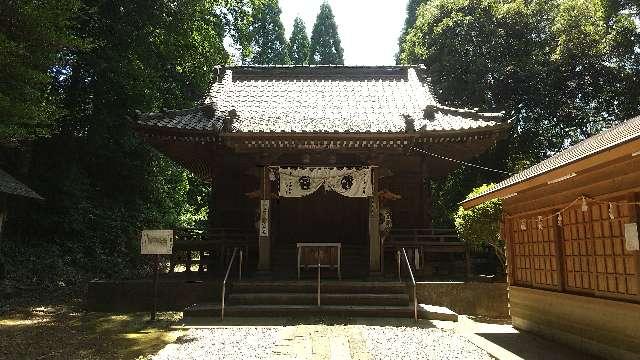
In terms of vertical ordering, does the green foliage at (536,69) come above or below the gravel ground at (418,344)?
above

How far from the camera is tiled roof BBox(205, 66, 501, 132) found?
482 inches

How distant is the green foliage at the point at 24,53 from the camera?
10750mm

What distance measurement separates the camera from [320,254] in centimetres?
1216

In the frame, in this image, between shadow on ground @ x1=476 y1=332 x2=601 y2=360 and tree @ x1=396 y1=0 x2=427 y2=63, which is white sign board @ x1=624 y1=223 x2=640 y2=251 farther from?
tree @ x1=396 y1=0 x2=427 y2=63

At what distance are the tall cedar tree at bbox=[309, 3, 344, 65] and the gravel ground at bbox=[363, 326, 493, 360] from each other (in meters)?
39.3

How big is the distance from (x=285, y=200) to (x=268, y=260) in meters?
3.11

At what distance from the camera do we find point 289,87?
1798 centimetres

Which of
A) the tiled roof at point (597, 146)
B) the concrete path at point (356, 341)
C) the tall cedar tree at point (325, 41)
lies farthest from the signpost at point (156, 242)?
the tall cedar tree at point (325, 41)

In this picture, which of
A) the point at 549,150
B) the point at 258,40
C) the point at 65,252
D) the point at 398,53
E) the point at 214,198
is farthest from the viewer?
the point at 258,40

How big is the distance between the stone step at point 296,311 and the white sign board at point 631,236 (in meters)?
5.17

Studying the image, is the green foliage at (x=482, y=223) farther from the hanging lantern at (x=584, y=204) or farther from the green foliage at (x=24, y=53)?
the green foliage at (x=24, y=53)

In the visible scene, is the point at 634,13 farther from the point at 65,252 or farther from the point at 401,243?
the point at 65,252

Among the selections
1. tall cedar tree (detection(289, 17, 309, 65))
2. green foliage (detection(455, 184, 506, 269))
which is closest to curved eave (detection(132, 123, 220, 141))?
green foliage (detection(455, 184, 506, 269))

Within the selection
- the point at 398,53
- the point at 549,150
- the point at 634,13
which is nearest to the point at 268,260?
the point at 549,150
